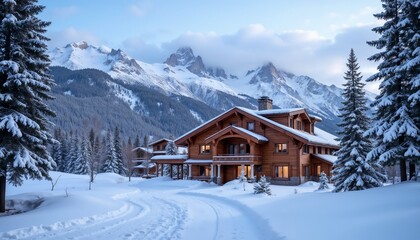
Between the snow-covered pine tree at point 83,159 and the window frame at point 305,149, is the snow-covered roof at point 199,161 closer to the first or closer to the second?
the window frame at point 305,149

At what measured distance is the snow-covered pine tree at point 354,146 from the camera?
2188 centimetres

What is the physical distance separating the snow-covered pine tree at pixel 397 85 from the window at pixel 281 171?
2189cm

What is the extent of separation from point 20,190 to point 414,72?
1388 inches

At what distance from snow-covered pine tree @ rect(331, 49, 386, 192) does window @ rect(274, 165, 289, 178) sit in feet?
54.6

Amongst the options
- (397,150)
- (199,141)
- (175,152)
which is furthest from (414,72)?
(175,152)

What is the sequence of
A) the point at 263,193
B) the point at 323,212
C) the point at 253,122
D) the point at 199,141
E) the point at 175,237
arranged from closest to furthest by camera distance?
the point at 175,237 < the point at 323,212 < the point at 263,193 < the point at 253,122 < the point at 199,141

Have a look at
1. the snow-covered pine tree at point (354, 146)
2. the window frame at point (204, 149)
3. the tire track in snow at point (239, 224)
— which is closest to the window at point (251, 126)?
the window frame at point (204, 149)

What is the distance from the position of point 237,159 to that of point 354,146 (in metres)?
19.3

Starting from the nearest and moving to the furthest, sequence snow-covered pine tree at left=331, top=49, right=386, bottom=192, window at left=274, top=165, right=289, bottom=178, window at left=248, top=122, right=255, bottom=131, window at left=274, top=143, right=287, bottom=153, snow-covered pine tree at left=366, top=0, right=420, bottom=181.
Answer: snow-covered pine tree at left=366, top=0, right=420, bottom=181 < snow-covered pine tree at left=331, top=49, right=386, bottom=192 < window at left=274, top=165, right=289, bottom=178 < window at left=274, top=143, right=287, bottom=153 < window at left=248, top=122, right=255, bottom=131

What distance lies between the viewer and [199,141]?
46.2 meters

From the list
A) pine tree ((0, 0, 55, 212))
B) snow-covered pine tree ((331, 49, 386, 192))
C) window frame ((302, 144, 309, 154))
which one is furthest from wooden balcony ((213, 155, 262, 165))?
pine tree ((0, 0, 55, 212))

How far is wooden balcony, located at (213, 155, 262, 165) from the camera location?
4006 centimetres

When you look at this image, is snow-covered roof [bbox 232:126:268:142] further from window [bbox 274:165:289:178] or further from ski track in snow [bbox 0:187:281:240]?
ski track in snow [bbox 0:187:281:240]

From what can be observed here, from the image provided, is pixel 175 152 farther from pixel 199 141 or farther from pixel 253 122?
pixel 253 122
